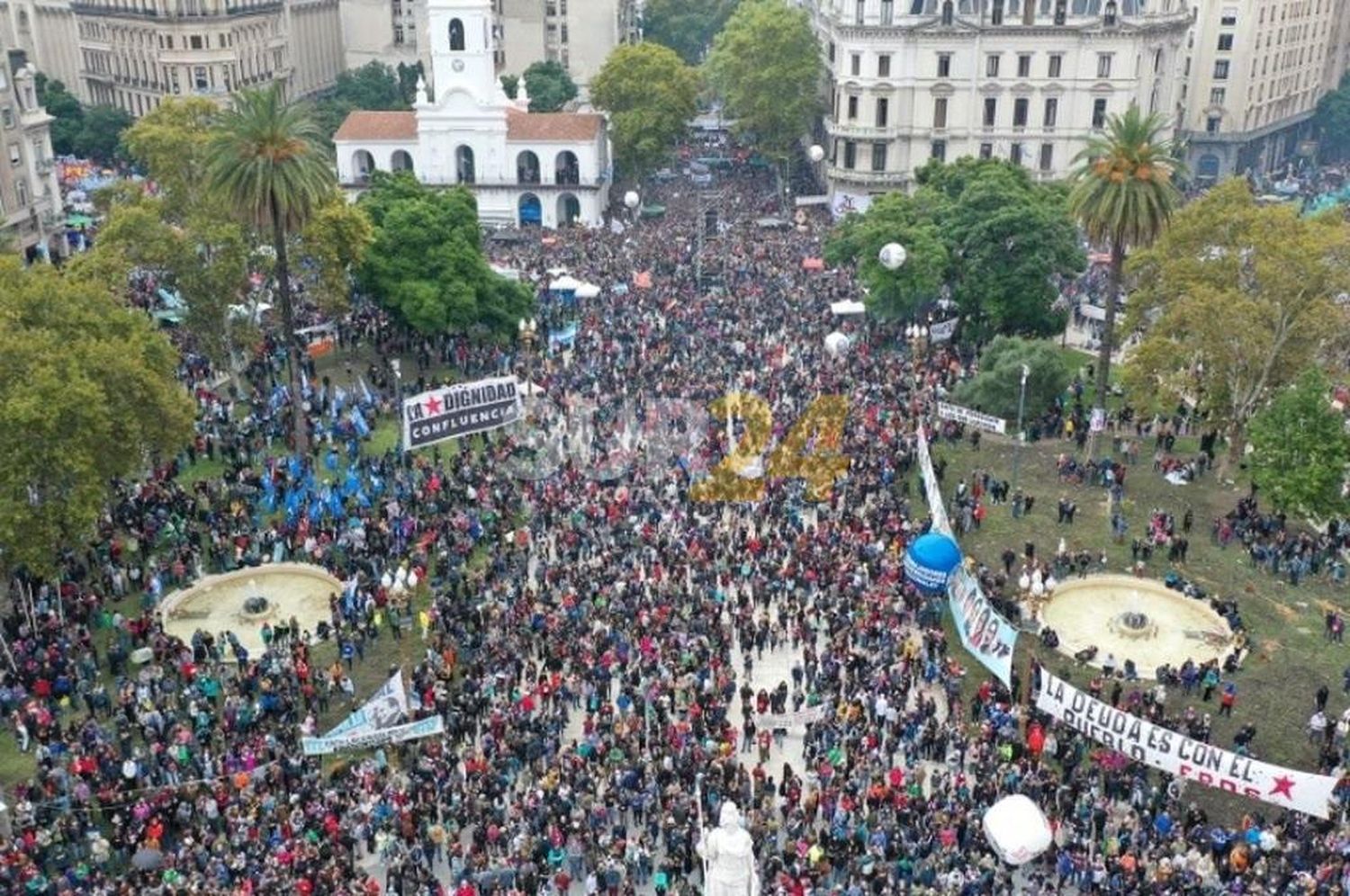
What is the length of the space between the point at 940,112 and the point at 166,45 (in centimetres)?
6290

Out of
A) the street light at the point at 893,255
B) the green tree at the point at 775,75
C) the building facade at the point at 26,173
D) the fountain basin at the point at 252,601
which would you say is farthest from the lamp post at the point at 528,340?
the green tree at the point at 775,75

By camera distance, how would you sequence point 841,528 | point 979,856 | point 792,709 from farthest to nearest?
1. point 841,528
2. point 792,709
3. point 979,856

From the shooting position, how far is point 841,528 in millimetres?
44750

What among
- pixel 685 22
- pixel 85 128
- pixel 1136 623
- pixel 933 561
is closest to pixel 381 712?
pixel 933 561

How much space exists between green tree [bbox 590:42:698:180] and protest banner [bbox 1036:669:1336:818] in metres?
69.2

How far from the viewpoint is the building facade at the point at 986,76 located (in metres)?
85.1

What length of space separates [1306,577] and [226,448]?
38569mm

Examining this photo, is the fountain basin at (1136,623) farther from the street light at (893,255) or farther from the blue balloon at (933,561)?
the street light at (893,255)

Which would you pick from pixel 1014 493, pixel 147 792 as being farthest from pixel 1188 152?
pixel 147 792

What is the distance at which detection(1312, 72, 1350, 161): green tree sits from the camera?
119 metres

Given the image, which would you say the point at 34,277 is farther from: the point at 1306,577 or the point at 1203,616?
the point at 1306,577

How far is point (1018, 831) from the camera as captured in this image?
28.2 metres

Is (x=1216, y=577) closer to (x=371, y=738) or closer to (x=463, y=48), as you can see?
(x=371, y=738)

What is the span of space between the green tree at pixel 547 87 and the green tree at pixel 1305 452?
78.5 meters
